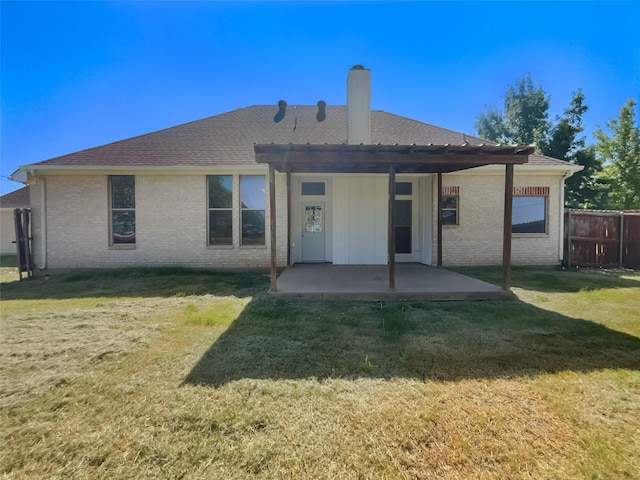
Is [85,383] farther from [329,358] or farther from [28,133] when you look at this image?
[28,133]

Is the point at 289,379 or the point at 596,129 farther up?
the point at 596,129

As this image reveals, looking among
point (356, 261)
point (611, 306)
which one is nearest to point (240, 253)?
point (356, 261)

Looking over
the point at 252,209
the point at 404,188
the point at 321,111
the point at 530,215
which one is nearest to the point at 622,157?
the point at 530,215

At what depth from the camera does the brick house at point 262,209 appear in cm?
963

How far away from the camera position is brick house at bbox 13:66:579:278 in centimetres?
963

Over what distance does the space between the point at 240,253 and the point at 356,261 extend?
12.3 feet

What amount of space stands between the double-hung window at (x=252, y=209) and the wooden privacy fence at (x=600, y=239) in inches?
413

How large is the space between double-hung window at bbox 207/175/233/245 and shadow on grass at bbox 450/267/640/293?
724cm

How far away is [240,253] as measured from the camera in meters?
9.94

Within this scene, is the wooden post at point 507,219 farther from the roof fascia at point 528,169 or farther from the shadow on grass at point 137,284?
the shadow on grass at point 137,284

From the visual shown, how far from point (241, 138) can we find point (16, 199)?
18022 mm

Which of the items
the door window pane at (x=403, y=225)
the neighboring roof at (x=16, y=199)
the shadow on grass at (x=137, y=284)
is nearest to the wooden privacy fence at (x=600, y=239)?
the door window pane at (x=403, y=225)

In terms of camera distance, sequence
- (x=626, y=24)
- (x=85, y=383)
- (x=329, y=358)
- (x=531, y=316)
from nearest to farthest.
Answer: (x=85, y=383) → (x=329, y=358) → (x=531, y=316) → (x=626, y=24)

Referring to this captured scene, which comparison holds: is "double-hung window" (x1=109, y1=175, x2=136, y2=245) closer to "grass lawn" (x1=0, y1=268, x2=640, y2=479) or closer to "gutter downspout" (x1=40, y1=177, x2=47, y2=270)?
"gutter downspout" (x1=40, y1=177, x2=47, y2=270)
